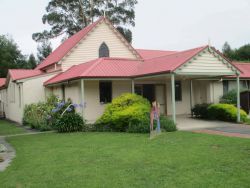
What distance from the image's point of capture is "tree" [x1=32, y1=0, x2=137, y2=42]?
4159 centimetres

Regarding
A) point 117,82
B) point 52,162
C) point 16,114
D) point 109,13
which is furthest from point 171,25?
point 52,162

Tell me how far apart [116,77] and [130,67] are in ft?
6.84

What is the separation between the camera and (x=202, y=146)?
35.3ft

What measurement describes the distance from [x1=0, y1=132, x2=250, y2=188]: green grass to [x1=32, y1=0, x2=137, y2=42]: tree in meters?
30.7

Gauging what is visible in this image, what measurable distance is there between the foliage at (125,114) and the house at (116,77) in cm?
153

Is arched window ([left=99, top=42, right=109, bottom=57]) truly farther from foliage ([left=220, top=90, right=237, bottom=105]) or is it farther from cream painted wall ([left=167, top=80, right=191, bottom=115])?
foliage ([left=220, top=90, right=237, bottom=105])

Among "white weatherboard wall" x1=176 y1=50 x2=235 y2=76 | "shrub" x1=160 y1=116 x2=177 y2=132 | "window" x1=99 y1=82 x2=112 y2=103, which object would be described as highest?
"white weatherboard wall" x1=176 y1=50 x2=235 y2=76

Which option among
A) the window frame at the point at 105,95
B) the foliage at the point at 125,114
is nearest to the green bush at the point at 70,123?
the foliage at the point at 125,114

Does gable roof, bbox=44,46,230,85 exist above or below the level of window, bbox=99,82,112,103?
above

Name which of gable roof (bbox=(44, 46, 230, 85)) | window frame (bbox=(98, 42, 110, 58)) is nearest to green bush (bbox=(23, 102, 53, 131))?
gable roof (bbox=(44, 46, 230, 85))

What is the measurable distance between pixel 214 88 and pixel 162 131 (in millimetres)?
10862

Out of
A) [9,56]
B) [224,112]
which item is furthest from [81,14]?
[224,112]

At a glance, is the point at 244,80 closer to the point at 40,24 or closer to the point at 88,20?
the point at 88,20

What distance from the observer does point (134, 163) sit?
864 cm
